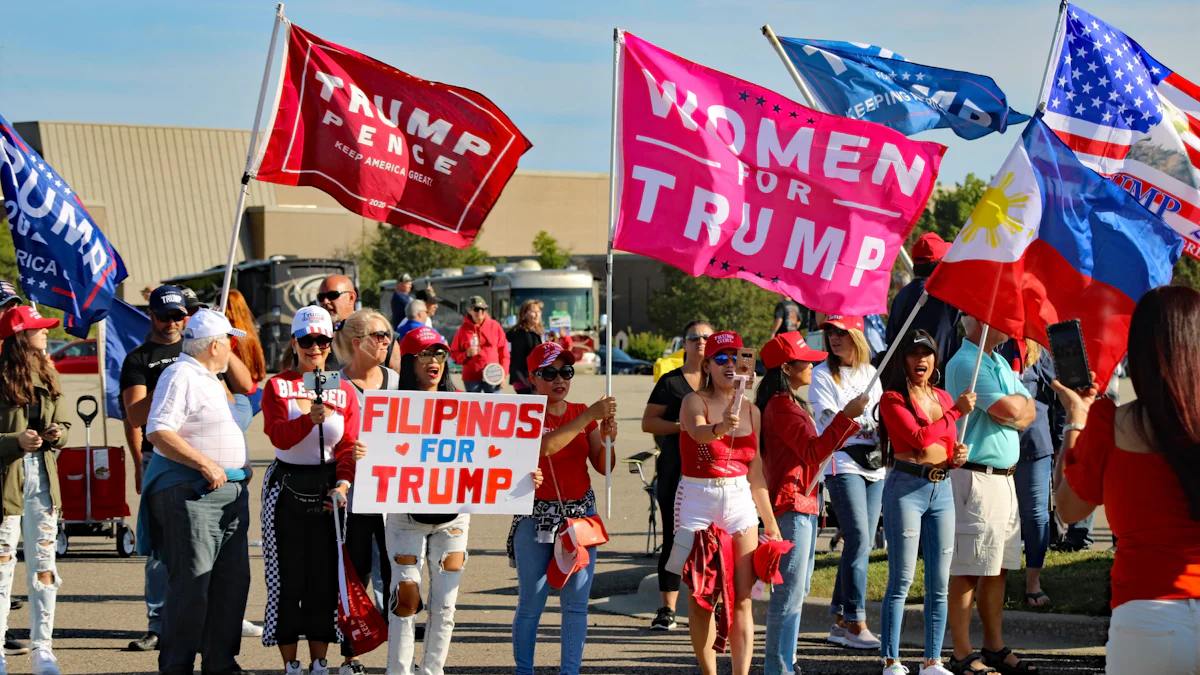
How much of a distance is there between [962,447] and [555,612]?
3.29m

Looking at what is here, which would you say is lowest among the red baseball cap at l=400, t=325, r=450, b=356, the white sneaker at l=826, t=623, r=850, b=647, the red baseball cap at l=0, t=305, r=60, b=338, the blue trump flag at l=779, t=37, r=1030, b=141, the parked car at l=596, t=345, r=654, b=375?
the parked car at l=596, t=345, r=654, b=375

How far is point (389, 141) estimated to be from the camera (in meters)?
8.16

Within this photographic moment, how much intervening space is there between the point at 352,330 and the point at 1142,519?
4.11 meters

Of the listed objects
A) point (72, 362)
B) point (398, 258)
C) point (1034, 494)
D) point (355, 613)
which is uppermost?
point (398, 258)

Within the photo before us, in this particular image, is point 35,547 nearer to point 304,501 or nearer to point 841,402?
point 304,501

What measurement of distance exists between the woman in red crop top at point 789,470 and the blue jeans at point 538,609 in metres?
1.01

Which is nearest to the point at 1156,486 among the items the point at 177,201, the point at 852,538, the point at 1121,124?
the point at 852,538

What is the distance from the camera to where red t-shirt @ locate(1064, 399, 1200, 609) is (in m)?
3.84

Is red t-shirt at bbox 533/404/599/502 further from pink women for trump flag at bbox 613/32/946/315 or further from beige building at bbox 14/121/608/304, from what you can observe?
beige building at bbox 14/121/608/304

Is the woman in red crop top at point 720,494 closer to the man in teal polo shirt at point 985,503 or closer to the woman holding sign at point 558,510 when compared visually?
the woman holding sign at point 558,510

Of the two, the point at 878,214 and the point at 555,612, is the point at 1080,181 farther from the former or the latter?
the point at 555,612

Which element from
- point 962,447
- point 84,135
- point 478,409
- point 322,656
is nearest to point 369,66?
point 478,409

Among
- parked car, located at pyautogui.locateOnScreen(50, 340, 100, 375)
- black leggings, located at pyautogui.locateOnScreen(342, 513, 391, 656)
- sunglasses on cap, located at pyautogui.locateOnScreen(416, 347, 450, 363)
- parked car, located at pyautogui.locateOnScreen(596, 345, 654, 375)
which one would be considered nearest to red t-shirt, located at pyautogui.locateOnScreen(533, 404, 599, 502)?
sunglasses on cap, located at pyautogui.locateOnScreen(416, 347, 450, 363)

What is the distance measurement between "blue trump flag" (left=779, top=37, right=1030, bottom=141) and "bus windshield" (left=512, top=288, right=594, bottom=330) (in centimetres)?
2779
